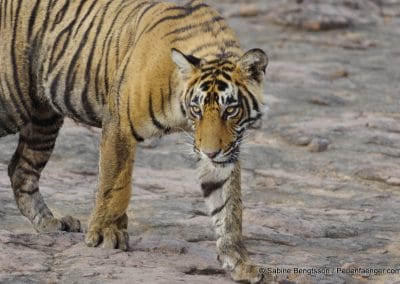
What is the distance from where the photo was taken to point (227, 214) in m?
5.06

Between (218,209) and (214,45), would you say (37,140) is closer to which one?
(218,209)

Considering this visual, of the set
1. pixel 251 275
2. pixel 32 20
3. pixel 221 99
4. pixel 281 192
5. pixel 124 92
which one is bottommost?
pixel 281 192

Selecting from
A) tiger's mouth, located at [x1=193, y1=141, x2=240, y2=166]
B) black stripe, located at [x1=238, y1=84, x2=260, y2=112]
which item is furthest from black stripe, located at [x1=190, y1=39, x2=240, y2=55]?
tiger's mouth, located at [x1=193, y1=141, x2=240, y2=166]

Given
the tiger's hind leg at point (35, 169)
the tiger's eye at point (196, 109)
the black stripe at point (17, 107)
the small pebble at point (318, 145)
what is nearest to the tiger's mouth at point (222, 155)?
the tiger's eye at point (196, 109)

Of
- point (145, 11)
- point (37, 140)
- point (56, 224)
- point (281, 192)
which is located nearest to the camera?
point (145, 11)

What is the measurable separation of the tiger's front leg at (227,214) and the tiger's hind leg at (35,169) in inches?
47.0

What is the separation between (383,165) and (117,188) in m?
3.32

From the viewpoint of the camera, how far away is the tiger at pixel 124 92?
15.5 ft

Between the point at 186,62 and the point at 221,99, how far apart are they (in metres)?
0.27

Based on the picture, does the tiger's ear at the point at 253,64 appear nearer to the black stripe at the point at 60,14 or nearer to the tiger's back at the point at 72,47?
the tiger's back at the point at 72,47

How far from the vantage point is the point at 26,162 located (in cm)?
607

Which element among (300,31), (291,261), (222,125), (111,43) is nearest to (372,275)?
(291,261)

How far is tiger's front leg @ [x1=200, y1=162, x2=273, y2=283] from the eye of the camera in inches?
198

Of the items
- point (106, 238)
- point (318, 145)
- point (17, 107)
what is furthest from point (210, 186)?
point (318, 145)
